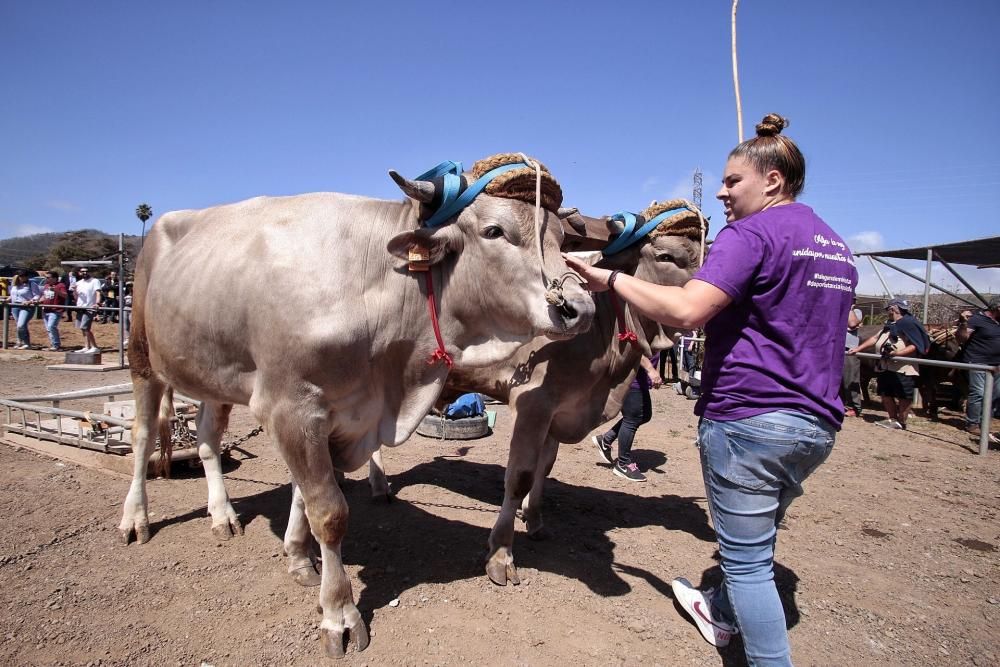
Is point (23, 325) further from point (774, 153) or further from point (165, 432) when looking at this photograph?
point (774, 153)

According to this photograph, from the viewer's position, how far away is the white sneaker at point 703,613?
3.00 meters

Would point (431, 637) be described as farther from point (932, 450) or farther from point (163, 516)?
point (932, 450)

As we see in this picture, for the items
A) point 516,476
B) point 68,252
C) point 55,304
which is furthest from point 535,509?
point 68,252

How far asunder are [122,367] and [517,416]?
11424mm

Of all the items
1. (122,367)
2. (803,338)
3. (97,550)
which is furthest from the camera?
(122,367)

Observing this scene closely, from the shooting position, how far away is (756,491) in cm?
226

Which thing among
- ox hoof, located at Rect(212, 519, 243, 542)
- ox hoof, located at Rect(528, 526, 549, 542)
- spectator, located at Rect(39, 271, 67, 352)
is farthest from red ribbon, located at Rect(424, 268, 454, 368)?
spectator, located at Rect(39, 271, 67, 352)

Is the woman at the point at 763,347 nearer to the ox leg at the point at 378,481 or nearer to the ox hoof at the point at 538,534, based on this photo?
the ox hoof at the point at 538,534

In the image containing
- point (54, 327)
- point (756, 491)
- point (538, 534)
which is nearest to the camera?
point (756, 491)

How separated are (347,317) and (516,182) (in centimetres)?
103

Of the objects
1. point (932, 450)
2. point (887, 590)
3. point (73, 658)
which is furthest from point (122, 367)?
point (932, 450)

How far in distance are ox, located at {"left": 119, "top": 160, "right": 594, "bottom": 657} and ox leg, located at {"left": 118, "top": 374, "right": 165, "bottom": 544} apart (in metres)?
1.21

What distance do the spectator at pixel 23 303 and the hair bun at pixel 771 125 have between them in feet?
56.1

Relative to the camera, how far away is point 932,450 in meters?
8.04
